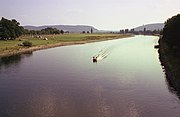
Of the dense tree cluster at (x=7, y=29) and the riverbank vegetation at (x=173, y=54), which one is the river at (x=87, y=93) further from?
the dense tree cluster at (x=7, y=29)

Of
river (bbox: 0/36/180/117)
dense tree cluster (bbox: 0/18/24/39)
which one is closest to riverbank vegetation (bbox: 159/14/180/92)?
river (bbox: 0/36/180/117)

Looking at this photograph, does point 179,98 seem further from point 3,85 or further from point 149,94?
point 3,85

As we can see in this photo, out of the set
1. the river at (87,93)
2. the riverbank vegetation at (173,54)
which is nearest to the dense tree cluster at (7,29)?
the river at (87,93)

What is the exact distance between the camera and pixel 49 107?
3850 cm

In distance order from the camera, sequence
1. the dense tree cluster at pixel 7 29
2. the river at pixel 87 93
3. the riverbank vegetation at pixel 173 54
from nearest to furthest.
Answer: the river at pixel 87 93 < the riverbank vegetation at pixel 173 54 < the dense tree cluster at pixel 7 29

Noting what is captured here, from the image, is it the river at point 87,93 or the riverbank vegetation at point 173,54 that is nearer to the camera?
the river at point 87,93

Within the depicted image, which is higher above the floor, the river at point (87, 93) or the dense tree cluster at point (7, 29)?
the dense tree cluster at point (7, 29)

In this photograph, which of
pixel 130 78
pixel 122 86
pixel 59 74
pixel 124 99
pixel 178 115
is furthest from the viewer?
pixel 59 74

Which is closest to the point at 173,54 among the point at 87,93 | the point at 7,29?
the point at 87,93

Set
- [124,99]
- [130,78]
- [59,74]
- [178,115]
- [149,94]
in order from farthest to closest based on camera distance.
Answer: [59,74] < [130,78] < [149,94] < [124,99] < [178,115]

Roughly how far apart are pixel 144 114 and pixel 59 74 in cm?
→ 3147

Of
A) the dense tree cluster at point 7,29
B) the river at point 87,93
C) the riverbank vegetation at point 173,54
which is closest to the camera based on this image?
the river at point 87,93

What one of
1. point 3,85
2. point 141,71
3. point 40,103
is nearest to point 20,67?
point 3,85

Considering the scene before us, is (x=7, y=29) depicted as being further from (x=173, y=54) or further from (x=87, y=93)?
(x=87, y=93)
